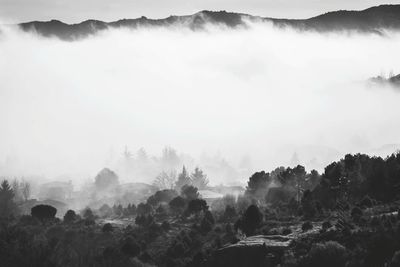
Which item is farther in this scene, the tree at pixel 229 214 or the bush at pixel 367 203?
the tree at pixel 229 214

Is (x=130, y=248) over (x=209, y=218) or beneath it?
beneath

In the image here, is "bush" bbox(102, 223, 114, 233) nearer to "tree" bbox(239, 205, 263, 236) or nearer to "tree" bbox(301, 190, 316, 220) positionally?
"tree" bbox(239, 205, 263, 236)

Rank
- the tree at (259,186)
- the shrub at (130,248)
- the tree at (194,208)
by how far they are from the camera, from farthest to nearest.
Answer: the tree at (259,186) → the tree at (194,208) → the shrub at (130,248)

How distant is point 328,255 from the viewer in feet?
249

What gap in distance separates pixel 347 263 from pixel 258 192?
393 feet

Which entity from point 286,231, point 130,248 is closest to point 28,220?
point 130,248

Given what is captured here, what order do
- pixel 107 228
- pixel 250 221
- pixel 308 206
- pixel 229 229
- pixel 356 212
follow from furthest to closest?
pixel 107 228
pixel 229 229
pixel 308 206
pixel 250 221
pixel 356 212

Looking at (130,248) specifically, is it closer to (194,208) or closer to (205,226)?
(205,226)

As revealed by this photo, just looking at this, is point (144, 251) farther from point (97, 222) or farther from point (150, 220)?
point (97, 222)

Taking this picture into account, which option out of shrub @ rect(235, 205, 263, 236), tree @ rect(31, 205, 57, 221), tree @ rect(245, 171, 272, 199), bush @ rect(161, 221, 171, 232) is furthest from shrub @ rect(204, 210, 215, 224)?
tree @ rect(31, 205, 57, 221)

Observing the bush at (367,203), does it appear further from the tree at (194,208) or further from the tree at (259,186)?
the tree at (259,186)

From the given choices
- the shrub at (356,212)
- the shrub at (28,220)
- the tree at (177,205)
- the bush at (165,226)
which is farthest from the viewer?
the tree at (177,205)

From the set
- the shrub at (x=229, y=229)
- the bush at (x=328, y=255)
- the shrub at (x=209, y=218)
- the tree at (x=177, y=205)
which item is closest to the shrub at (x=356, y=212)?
the bush at (x=328, y=255)

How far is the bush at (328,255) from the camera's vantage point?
74438 mm
